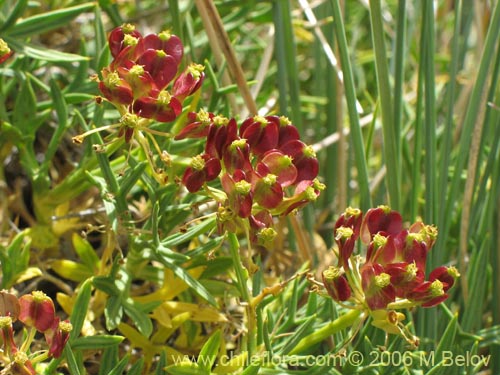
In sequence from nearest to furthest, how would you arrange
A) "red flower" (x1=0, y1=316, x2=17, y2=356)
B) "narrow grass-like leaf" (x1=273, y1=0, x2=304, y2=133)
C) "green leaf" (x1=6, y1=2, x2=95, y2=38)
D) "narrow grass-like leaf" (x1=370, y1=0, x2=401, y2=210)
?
"red flower" (x1=0, y1=316, x2=17, y2=356)
"narrow grass-like leaf" (x1=370, y1=0, x2=401, y2=210)
"green leaf" (x1=6, y1=2, x2=95, y2=38)
"narrow grass-like leaf" (x1=273, y1=0, x2=304, y2=133)

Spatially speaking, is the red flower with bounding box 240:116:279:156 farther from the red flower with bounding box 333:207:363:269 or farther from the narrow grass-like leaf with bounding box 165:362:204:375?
the narrow grass-like leaf with bounding box 165:362:204:375

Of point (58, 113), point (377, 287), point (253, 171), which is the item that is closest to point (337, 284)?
point (377, 287)

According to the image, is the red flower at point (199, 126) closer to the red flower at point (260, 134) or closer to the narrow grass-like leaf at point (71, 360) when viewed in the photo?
the red flower at point (260, 134)

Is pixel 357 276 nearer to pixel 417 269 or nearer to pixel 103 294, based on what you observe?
pixel 417 269

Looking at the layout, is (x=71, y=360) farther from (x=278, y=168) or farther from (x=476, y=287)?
(x=476, y=287)

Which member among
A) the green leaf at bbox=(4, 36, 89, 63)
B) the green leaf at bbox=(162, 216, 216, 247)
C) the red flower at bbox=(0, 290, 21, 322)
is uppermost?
the green leaf at bbox=(4, 36, 89, 63)

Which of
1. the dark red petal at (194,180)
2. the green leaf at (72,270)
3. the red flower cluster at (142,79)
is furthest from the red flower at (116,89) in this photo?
the green leaf at (72,270)

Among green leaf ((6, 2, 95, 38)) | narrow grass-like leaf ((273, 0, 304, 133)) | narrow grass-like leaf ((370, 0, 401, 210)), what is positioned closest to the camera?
narrow grass-like leaf ((370, 0, 401, 210))

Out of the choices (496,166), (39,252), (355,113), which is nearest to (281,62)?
(355,113)

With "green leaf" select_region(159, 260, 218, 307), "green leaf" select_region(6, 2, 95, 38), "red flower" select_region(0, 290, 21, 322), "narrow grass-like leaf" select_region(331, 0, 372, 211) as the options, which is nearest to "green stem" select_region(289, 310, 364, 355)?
"green leaf" select_region(159, 260, 218, 307)
